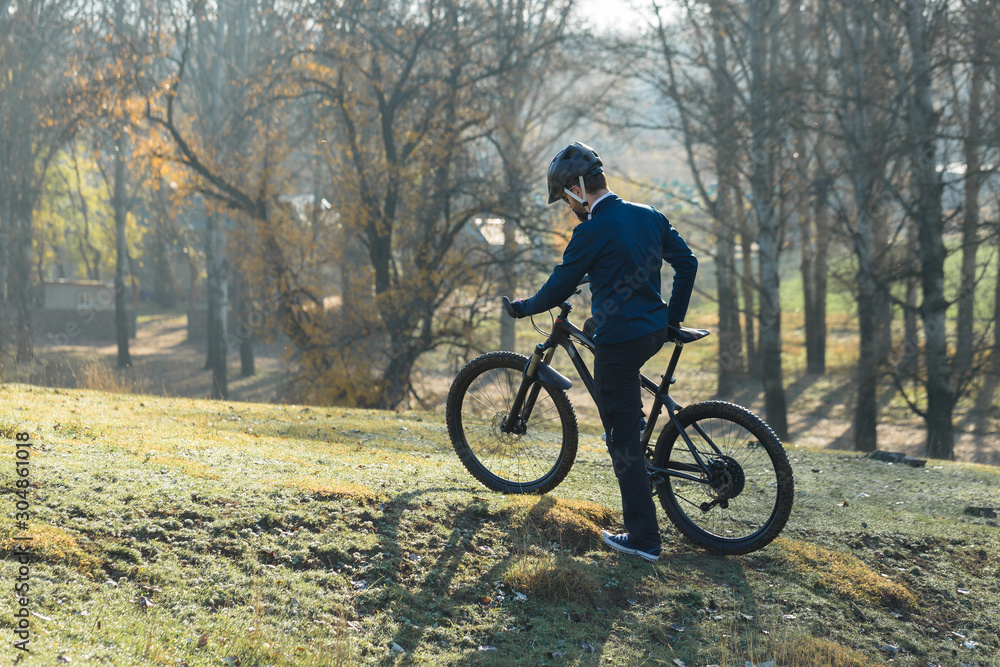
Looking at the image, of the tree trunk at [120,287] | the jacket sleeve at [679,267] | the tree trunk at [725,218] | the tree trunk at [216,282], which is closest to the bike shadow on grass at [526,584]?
the jacket sleeve at [679,267]

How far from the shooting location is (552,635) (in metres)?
3.97

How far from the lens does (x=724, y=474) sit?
4.89 meters

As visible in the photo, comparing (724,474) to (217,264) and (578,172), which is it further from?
(217,264)

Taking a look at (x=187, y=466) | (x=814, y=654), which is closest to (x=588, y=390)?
(x=814, y=654)

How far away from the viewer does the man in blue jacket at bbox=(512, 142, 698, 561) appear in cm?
451

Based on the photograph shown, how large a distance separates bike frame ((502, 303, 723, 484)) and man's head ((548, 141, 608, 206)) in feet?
2.70

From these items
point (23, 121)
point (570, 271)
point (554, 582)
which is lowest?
point (554, 582)

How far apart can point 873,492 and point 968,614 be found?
2.67 metres

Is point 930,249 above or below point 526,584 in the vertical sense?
above

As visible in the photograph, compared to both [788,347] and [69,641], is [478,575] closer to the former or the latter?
[69,641]

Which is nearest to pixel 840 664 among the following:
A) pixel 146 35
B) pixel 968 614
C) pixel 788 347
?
pixel 968 614

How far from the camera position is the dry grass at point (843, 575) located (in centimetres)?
468

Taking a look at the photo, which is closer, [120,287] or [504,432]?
[504,432]

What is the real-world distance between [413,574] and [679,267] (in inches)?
90.9
